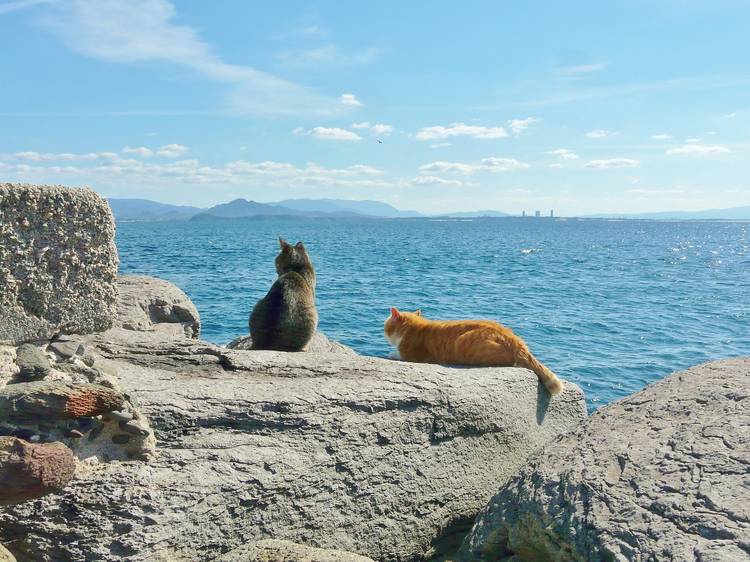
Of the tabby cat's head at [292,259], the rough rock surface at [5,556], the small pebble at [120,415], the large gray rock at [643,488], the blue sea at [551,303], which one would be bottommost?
the blue sea at [551,303]

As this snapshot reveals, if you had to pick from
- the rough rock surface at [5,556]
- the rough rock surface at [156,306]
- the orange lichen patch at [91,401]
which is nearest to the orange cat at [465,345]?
the rough rock surface at [156,306]

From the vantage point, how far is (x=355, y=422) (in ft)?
13.6

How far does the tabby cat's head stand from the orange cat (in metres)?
1.17

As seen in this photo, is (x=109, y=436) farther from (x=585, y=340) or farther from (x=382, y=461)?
(x=585, y=340)

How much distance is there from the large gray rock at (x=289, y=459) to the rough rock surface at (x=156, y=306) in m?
2.12

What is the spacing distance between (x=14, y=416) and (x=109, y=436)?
48 cm

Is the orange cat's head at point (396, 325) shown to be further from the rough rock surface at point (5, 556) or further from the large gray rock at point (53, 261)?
the rough rock surface at point (5, 556)

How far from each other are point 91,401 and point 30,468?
42 cm

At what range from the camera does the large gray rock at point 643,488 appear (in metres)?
3.01

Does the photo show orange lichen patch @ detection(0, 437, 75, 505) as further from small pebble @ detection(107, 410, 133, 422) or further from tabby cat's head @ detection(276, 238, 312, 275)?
tabby cat's head @ detection(276, 238, 312, 275)

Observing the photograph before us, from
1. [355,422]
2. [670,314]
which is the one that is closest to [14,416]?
[355,422]

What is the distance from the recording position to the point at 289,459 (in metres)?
3.87

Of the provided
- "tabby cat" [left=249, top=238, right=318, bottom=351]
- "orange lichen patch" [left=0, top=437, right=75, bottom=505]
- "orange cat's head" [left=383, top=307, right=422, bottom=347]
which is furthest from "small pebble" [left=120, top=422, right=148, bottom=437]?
"orange cat's head" [left=383, top=307, right=422, bottom=347]

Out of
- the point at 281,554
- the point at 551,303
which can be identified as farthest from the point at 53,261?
the point at 551,303
